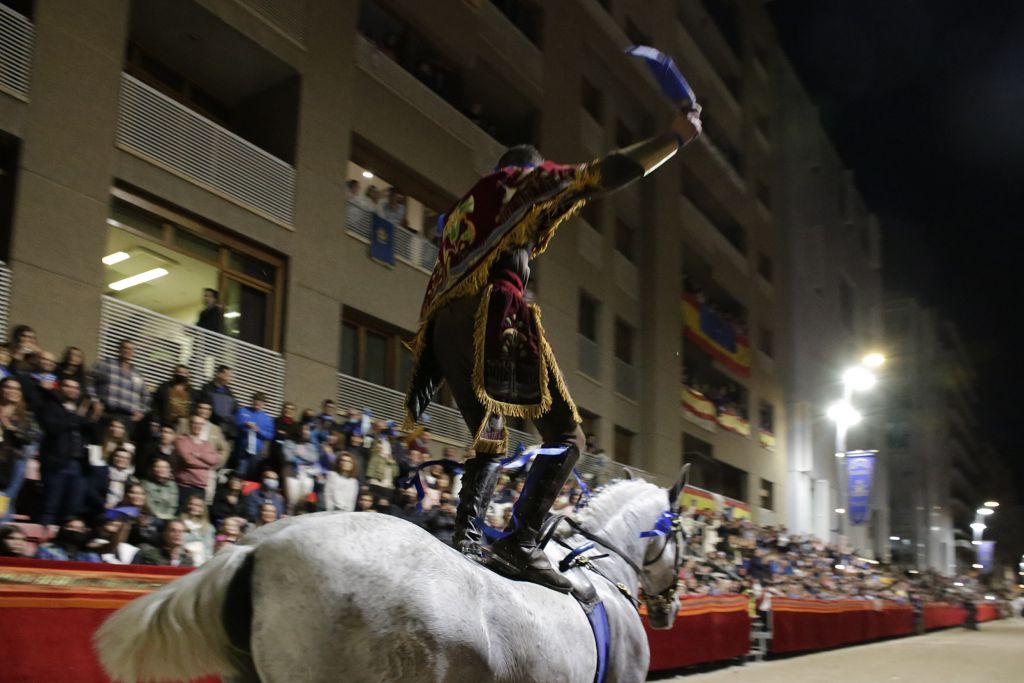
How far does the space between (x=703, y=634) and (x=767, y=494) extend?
2497cm

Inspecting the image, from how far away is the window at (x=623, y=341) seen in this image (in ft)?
88.5

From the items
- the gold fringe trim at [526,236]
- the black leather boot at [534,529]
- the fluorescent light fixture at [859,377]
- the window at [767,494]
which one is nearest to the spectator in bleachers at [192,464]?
the gold fringe trim at [526,236]

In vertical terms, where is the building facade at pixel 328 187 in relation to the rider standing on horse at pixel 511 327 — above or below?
above

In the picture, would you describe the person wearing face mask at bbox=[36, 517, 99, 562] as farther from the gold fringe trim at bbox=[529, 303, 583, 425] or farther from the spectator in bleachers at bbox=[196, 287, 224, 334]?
the spectator in bleachers at bbox=[196, 287, 224, 334]

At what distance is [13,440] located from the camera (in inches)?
297

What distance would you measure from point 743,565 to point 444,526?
42.7 feet

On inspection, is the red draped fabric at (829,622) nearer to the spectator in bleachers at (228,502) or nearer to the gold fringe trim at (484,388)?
the spectator in bleachers at (228,502)

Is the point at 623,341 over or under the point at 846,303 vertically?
under

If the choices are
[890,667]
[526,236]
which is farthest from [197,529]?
[890,667]

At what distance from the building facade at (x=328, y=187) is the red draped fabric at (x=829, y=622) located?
664 cm

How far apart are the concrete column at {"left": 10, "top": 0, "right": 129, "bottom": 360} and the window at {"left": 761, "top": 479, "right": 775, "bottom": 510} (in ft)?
96.8

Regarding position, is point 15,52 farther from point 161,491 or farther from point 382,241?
point 382,241

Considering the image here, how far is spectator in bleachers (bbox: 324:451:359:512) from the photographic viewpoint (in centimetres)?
1020

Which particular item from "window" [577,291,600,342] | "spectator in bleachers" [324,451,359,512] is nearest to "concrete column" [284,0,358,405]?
"spectator in bleachers" [324,451,359,512]
